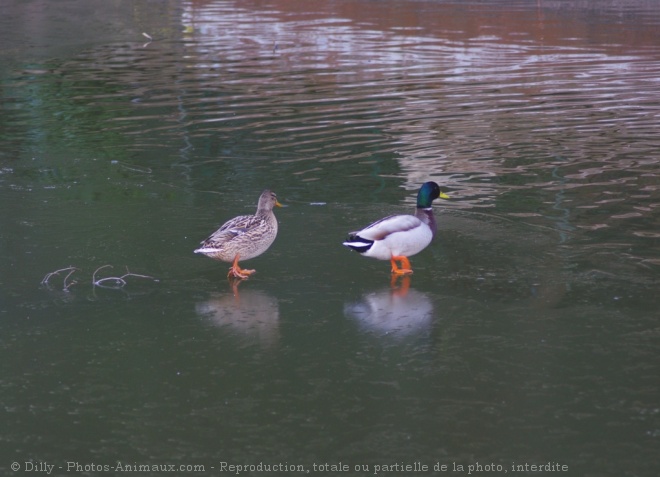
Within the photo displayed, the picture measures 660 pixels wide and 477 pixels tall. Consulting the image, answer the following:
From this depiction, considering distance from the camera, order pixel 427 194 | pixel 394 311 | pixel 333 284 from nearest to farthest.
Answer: pixel 394 311 → pixel 333 284 → pixel 427 194

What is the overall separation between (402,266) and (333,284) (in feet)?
2.27

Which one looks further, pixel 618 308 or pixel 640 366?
pixel 618 308

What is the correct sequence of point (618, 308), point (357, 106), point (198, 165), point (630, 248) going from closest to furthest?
point (618, 308) < point (630, 248) < point (198, 165) < point (357, 106)

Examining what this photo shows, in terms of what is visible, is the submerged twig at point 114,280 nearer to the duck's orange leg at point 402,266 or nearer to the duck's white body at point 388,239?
the duck's white body at point 388,239

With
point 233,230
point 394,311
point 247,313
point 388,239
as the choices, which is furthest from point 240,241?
point 394,311

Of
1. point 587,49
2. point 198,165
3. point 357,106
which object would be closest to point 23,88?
point 357,106

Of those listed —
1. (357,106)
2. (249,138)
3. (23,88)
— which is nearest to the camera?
(249,138)

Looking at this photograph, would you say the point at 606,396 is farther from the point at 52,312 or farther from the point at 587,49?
the point at 587,49

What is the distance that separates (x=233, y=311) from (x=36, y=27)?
82.6ft

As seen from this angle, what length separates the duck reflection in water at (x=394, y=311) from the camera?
22.7ft

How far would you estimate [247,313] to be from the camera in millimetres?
7270

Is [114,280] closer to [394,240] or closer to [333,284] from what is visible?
[333,284]

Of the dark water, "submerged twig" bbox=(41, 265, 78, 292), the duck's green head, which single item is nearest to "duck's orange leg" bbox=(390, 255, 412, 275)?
the dark water

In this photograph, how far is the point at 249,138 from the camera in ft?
46.0
